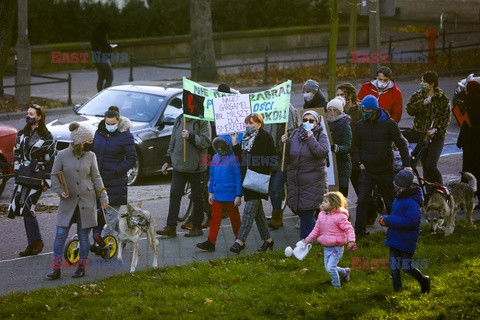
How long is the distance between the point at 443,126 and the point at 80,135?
16.8 feet

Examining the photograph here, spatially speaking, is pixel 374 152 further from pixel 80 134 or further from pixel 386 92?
pixel 80 134

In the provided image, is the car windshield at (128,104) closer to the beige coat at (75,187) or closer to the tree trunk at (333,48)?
the tree trunk at (333,48)

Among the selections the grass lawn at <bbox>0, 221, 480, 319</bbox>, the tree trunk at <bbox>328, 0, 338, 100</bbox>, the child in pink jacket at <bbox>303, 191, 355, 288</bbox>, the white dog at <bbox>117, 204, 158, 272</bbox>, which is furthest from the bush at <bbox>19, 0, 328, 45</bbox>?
the child in pink jacket at <bbox>303, 191, 355, 288</bbox>

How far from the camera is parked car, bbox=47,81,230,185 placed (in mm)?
17812

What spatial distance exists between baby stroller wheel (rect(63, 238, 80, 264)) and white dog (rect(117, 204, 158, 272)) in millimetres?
583

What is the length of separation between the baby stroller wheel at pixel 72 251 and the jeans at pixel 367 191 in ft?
11.1

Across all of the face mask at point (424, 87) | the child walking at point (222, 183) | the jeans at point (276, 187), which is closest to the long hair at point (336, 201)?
the child walking at point (222, 183)

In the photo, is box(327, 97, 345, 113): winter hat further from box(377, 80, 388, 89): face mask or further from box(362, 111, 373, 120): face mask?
box(377, 80, 388, 89): face mask

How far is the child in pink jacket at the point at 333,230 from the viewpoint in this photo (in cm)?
1048

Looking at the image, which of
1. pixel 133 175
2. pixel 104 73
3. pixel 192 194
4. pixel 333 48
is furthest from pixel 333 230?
pixel 104 73

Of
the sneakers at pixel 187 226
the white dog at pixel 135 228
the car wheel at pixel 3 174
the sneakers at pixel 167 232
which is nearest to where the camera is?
the white dog at pixel 135 228

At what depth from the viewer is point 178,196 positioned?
540 inches

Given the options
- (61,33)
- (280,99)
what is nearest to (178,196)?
(280,99)

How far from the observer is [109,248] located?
1250 cm
